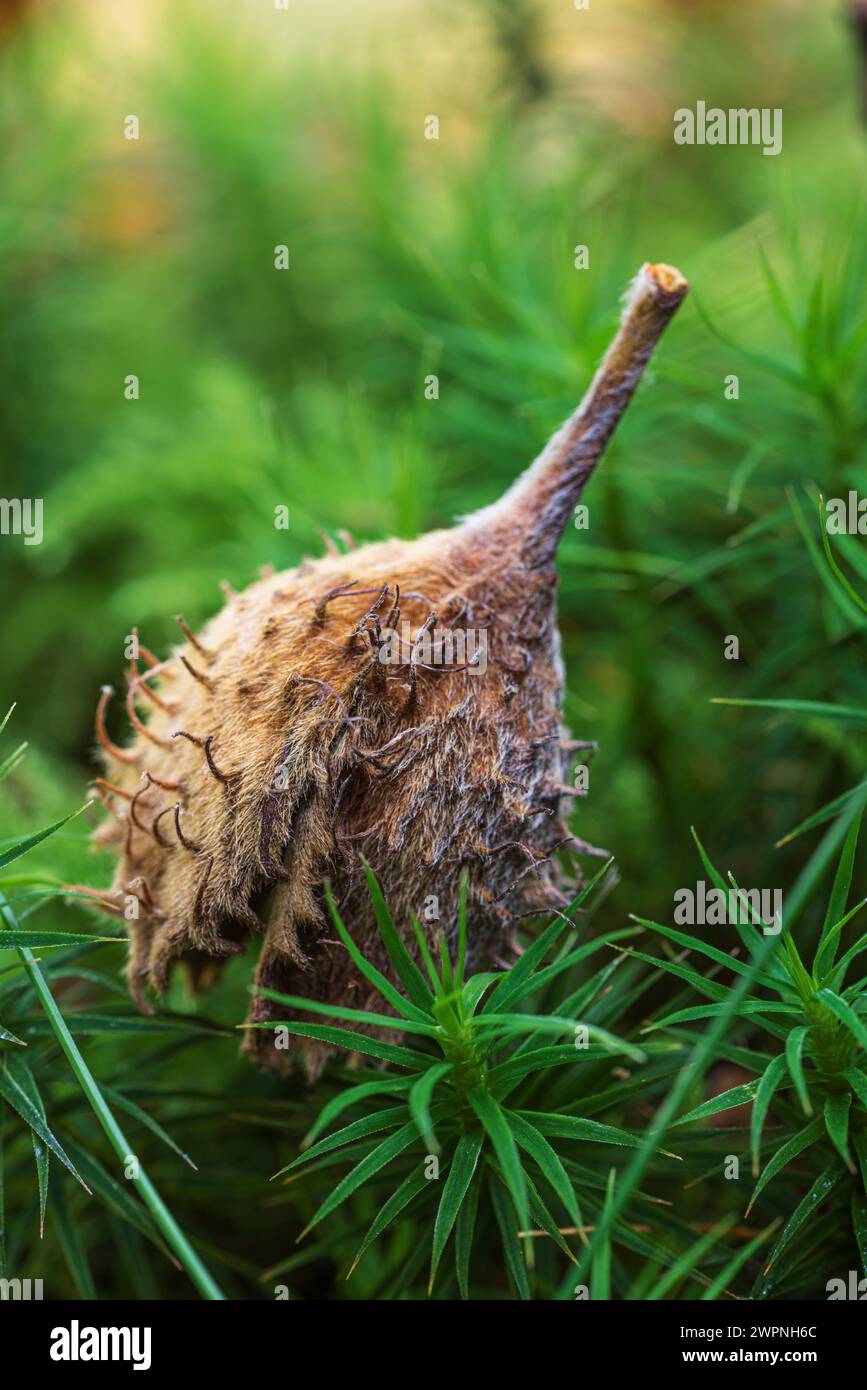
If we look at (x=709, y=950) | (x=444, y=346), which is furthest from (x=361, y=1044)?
(x=444, y=346)

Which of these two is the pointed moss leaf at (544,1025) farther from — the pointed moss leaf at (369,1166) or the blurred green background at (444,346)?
the blurred green background at (444,346)

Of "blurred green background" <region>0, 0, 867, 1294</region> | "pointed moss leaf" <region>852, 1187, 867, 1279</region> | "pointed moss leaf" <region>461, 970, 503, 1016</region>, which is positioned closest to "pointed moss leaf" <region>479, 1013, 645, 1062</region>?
"pointed moss leaf" <region>461, 970, 503, 1016</region>

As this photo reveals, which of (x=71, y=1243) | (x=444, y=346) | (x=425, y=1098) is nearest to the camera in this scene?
(x=425, y=1098)

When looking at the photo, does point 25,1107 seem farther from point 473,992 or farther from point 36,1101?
point 473,992

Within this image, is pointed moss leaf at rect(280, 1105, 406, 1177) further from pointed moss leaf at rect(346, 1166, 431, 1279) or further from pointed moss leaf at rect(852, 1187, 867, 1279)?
pointed moss leaf at rect(852, 1187, 867, 1279)

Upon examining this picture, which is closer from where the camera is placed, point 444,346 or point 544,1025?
point 544,1025

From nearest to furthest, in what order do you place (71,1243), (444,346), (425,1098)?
(425,1098) < (71,1243) < (444,346)

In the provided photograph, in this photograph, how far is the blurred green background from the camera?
2.42 ft

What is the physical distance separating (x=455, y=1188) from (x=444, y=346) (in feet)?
2.12

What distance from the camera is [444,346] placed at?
0.89 m

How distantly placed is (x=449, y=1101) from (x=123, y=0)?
1807 millimetres

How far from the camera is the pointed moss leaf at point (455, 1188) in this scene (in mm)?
432
